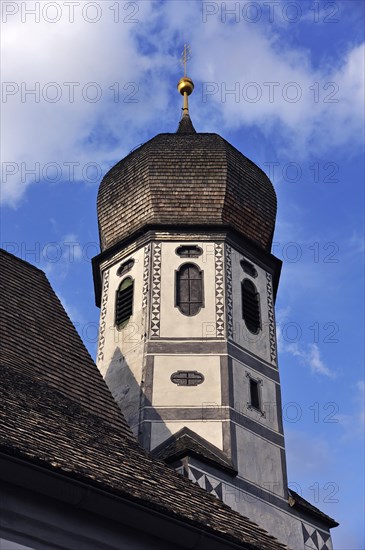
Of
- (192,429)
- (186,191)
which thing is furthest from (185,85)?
(192,429)

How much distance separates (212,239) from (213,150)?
284 centimetres

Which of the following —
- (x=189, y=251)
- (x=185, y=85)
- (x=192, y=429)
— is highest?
(x=185, y=85)

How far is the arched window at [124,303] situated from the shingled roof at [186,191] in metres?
1.15

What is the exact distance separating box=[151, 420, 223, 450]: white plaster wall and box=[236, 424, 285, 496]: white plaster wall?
→ 364 millimetres

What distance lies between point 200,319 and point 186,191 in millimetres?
3307

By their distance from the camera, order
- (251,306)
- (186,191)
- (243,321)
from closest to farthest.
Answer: (243,321) < (251,306) < (186,191)

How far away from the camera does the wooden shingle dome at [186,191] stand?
1912cm

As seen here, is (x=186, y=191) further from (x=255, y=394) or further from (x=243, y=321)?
(x=255, y=394)

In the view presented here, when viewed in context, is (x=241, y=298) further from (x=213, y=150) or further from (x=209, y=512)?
(x=209, y=512)

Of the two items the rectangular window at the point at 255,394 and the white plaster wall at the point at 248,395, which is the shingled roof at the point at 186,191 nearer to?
the white plaster wall at the point at 248,395

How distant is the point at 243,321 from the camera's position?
17.7 metres

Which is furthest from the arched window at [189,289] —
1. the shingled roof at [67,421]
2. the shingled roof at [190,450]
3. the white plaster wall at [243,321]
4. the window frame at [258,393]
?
the shingled roof at [67,421]

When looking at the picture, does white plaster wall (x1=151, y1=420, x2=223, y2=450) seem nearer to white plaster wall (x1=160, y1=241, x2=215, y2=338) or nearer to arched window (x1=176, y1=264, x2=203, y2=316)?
white plaster wall (x1=160, y1=241, x2=215, y2=338)

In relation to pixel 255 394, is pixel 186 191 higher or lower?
higher
